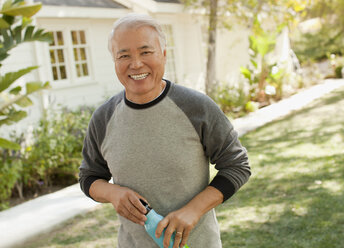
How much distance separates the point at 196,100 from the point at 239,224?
334 cm

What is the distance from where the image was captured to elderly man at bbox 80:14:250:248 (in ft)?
5.73

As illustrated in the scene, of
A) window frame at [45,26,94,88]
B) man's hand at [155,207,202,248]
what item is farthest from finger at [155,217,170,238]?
window frame at [45,26,94,88]

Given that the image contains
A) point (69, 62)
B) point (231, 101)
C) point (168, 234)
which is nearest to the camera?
point (168, 234)

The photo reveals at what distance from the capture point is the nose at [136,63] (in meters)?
1.74

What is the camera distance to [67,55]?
34.7 ft

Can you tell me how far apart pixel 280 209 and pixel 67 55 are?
7.17 m

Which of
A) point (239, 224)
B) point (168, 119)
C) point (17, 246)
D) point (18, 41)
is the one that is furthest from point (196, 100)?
point (18, 41)

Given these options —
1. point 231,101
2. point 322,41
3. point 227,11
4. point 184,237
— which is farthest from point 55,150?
point 322,41

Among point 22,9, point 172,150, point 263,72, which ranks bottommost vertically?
point 263,72

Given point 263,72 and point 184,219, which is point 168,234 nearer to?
point 184,219

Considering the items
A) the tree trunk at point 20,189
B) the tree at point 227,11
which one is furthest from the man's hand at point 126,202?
the tree at point 227,11

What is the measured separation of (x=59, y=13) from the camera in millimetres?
9633

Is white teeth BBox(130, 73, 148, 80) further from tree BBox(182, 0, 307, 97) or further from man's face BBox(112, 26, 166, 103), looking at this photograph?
tree BBox(182, 0, 307, 97)

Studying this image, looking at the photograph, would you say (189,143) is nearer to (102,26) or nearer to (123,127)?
(123,127)
